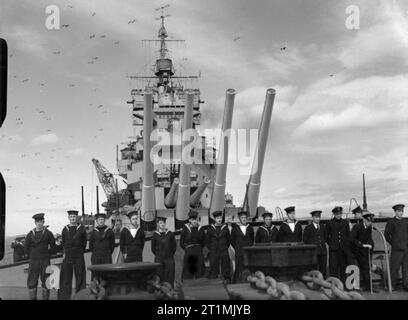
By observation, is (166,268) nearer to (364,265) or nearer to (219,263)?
(219,263)

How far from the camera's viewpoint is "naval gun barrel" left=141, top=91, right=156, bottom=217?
1045 cm

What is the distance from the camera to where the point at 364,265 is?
7.49m

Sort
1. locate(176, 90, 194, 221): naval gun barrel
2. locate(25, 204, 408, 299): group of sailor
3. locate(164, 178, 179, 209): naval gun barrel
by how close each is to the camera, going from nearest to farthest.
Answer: locate(25, 204, 408, 299): group of sailor
locate(176, 90, 194, 221): naval gun barrel
locate(164, 178, 179, 209): naval gun barrel

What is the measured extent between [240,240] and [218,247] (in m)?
0.39

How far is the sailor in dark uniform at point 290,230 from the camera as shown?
7836mm

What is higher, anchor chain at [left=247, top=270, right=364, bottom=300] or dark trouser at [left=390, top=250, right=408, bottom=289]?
dark trouser at [left=390, top=250, right=408, bottom=289]

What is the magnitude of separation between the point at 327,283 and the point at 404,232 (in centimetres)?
290

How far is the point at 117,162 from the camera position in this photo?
22.0m

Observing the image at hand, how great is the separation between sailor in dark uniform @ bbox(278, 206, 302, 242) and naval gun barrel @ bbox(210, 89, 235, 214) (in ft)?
11.5

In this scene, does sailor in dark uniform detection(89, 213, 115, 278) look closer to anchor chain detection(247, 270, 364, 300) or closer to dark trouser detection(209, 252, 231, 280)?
dark trouser detection(209, 252, 231, 280)

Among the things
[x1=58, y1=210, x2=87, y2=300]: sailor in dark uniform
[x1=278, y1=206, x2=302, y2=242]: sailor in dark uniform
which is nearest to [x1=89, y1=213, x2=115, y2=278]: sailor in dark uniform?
[x1=58, y1=210, x2=87, y2=300]: sailor in dark uniform

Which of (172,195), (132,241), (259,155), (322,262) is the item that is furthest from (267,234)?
(172,195)
